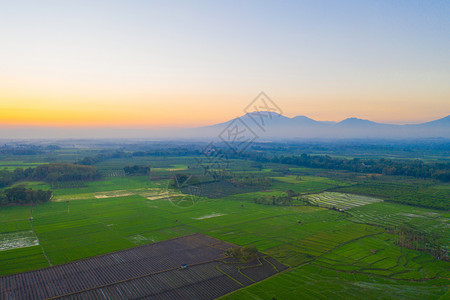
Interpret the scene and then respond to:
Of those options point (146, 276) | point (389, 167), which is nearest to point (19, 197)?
point (146, 276)

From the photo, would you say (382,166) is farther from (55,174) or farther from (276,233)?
(55,174)

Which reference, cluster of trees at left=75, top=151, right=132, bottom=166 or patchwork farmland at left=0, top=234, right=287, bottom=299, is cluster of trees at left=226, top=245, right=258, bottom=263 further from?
cluster of trees at left=75, top=151, right=132, bottom=166

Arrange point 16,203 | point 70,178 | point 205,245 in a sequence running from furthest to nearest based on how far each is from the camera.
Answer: point 70,178, point 16,203, point 205,245

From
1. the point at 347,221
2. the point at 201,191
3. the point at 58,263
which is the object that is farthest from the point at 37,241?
the point at 347,221

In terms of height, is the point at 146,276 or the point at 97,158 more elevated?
the point at 97,158

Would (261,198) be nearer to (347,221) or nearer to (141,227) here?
(347,221)

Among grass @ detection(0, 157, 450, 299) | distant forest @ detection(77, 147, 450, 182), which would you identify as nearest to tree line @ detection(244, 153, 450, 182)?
distant forest @ detection(77, 147, 450, 182)
